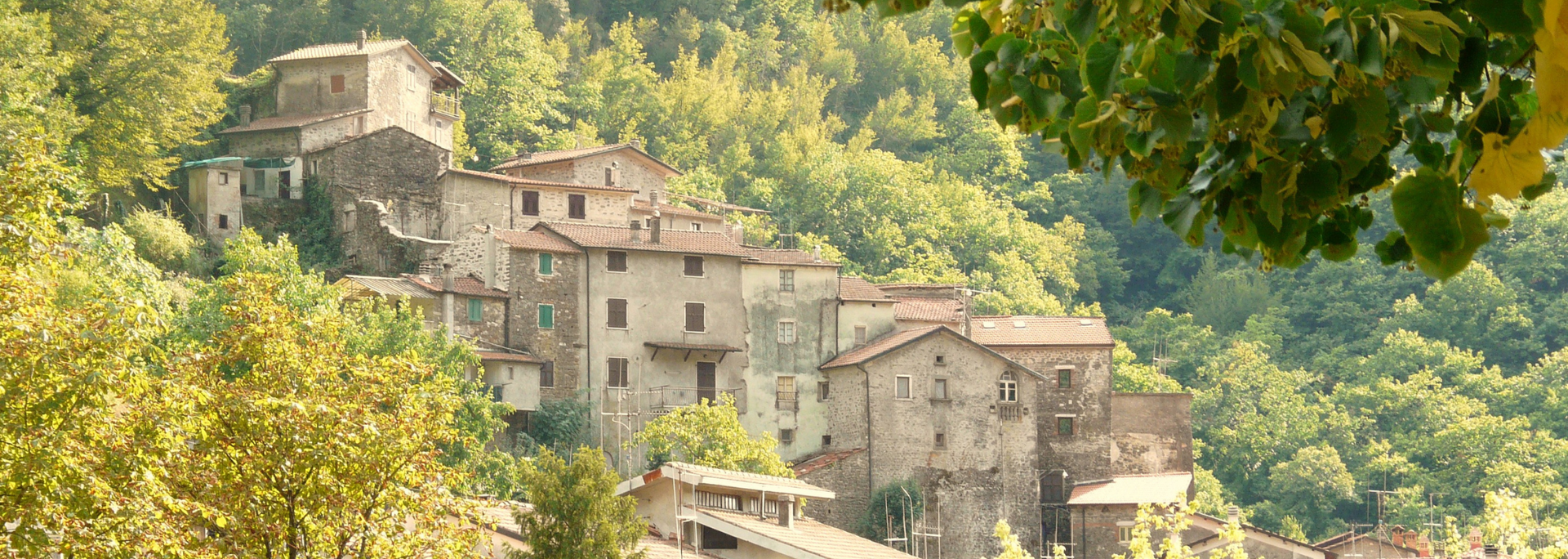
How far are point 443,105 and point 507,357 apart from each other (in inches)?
635

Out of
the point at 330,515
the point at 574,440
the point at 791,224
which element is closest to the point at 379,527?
the point at 330,515

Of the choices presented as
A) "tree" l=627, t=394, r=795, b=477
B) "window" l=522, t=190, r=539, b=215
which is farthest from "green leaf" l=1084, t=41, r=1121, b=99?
"window" l=522, t=190, r=539, b=215

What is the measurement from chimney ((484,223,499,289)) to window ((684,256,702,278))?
507 cm

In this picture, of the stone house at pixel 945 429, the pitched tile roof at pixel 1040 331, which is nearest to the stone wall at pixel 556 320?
the stone house at pixel 945 429

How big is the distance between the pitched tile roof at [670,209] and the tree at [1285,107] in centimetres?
4503

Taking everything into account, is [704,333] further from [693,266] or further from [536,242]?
[536,242]

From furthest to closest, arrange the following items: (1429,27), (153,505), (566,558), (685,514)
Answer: (685,514) → (566,558) → (153,505) → (1429,27)

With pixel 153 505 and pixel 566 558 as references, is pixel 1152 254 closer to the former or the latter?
pixel 566 558

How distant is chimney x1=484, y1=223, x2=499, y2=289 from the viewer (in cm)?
4394

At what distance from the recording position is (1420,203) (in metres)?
3.32

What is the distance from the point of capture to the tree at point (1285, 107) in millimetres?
3293

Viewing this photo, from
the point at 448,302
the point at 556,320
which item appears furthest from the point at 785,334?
the point at 448,302

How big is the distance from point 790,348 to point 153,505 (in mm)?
33615

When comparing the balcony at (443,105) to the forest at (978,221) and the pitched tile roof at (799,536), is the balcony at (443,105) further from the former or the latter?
the pitched tile roof at (799,536)
